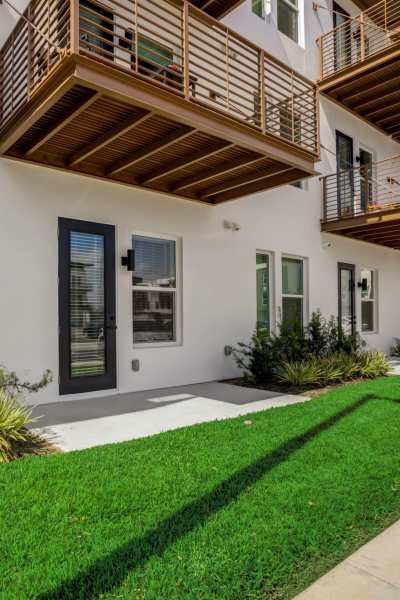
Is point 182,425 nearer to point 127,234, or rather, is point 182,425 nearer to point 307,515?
point 307,515

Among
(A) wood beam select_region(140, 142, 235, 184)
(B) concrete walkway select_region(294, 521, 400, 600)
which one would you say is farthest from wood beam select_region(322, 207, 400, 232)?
(B) concrete walkway select_region(294, 521, 400, 600)

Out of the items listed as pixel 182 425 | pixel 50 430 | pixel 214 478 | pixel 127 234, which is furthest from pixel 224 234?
pixel 214 478

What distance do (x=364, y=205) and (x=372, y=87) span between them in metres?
2.91

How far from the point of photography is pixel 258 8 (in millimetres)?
9344

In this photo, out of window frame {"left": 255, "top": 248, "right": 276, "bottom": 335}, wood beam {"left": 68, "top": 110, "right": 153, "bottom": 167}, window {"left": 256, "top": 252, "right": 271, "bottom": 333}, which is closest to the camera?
wood beam {"left": 68, "top": 110, "right": 153, "bottom": 167}

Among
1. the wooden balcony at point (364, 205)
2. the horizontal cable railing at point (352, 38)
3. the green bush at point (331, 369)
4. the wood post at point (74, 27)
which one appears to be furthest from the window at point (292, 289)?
the wood post at point (74, 27)

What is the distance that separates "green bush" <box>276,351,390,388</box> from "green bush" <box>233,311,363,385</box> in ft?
0.50

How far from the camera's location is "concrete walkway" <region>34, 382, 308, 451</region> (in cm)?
452

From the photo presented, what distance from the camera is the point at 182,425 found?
4898mm

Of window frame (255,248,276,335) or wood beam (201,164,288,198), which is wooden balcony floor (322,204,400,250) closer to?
window frame (255,248,276,335)

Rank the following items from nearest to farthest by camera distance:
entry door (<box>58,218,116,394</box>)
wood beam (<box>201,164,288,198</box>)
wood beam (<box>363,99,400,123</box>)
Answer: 1. entry door (<box>58,218,116,394</box>)
2. wood beam (<box>201,164,288,198</box>)
3. wood beam (<box>363,99,400,123</box>)

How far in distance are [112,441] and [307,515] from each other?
2.18 metres

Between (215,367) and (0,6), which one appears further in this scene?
(215,367)

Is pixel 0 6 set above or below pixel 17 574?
above
